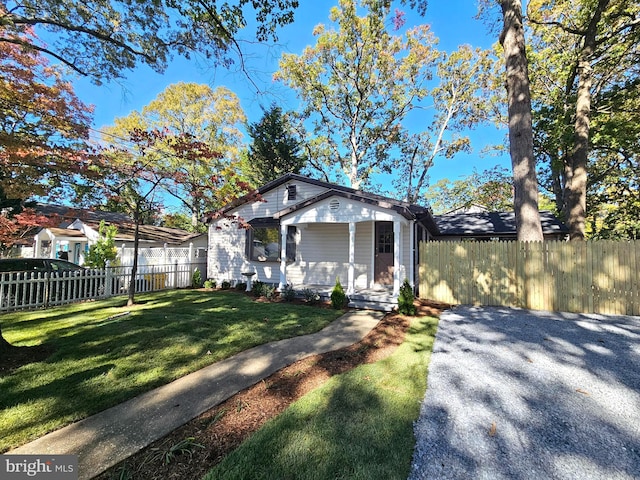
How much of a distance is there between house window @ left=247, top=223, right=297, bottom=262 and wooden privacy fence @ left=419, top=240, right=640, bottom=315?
16.0 ft

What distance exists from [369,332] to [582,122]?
12.3 m

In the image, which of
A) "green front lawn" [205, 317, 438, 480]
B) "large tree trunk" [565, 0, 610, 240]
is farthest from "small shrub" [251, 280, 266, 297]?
"large tree trunk" [565, 0, 610, 240]

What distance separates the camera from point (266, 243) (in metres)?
11.2

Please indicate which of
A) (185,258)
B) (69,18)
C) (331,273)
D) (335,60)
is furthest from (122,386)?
(335,60)

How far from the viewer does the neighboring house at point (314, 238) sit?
848cm

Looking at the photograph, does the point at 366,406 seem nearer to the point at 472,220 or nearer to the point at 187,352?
the point at 187,352

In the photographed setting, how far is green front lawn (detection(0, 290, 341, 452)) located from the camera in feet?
9.08

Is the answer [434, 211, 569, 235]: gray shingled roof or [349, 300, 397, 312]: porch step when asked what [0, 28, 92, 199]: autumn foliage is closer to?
[349, 300, 397, 312]: porch step

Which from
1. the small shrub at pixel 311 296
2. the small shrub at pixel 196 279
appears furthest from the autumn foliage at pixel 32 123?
the small shrub at pixel 311 296

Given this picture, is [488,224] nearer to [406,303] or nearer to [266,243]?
[406,303]

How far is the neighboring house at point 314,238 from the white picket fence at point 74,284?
2.17 metres

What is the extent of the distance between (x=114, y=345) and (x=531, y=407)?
19.3 ft

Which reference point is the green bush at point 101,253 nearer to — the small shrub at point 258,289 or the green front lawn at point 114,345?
the green front lawn at point 114,345

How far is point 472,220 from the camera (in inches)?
642
